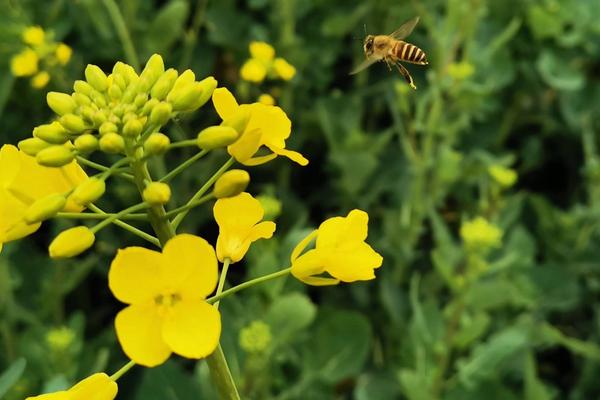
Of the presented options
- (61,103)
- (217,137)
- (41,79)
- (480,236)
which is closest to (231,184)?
Answer: (217,137)

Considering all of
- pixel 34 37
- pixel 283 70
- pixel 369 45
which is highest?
pixel 369 45

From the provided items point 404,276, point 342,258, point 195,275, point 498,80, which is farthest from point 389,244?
point 195,275

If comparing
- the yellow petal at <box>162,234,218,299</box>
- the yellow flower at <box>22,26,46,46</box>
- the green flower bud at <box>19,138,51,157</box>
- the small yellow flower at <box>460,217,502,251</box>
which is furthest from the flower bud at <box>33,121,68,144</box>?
the yellow flower at <box>22,26,46,46</box>

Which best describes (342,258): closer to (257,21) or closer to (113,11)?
(113,11)

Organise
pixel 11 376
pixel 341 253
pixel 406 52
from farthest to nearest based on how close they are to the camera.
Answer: pixel 406 52, pixel 11 376, pixel 341 253

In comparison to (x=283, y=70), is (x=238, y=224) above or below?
above

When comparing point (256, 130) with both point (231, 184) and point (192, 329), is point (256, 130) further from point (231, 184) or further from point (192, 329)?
point (192, 329)

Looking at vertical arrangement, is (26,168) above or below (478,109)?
above
